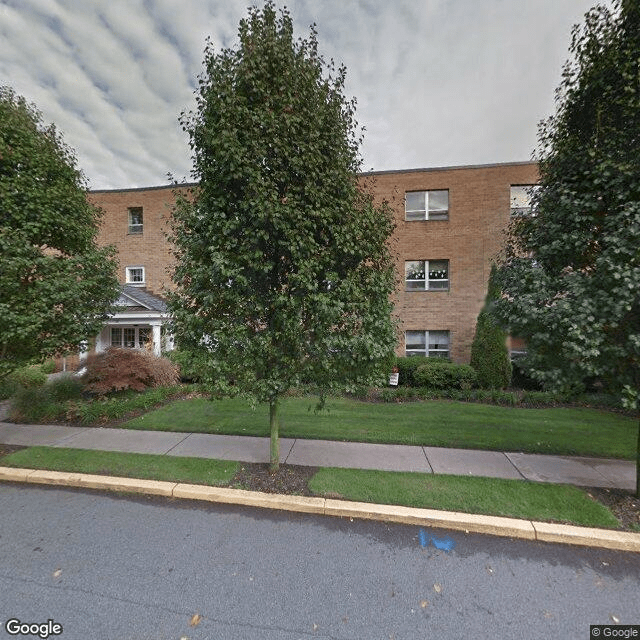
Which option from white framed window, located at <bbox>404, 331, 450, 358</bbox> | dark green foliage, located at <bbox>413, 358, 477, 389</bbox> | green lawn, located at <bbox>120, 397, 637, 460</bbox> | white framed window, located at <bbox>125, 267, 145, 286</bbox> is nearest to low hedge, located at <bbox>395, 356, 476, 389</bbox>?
dark green foliage, located at <bbox>413, 358, 477, 389</bbox>

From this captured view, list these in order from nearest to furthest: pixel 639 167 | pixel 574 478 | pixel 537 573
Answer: pixel 537 573 → pixel 639 167 → pixel 574 478

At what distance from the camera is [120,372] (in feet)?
26.2

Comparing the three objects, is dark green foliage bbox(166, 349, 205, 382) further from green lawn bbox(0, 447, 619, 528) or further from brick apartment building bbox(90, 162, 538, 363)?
brick apartment building bbox(90, 162, 538, 363)

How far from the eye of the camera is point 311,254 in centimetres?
365

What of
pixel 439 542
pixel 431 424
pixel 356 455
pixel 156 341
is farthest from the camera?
pixel 156 341

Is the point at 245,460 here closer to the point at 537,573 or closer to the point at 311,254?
the point at 311,254

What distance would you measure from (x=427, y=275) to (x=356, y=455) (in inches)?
388

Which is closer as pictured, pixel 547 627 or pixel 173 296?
pixel 547 627

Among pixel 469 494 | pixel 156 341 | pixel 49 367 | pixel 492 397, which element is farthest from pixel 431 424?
pixel 49 367

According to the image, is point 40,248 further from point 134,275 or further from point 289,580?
point 134,275

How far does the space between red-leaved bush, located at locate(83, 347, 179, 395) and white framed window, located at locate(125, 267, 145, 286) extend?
839 cm

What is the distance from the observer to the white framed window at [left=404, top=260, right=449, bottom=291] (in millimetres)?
12992

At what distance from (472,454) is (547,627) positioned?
2.96 m

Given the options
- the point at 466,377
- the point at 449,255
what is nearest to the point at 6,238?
Result: the point at 466,377
